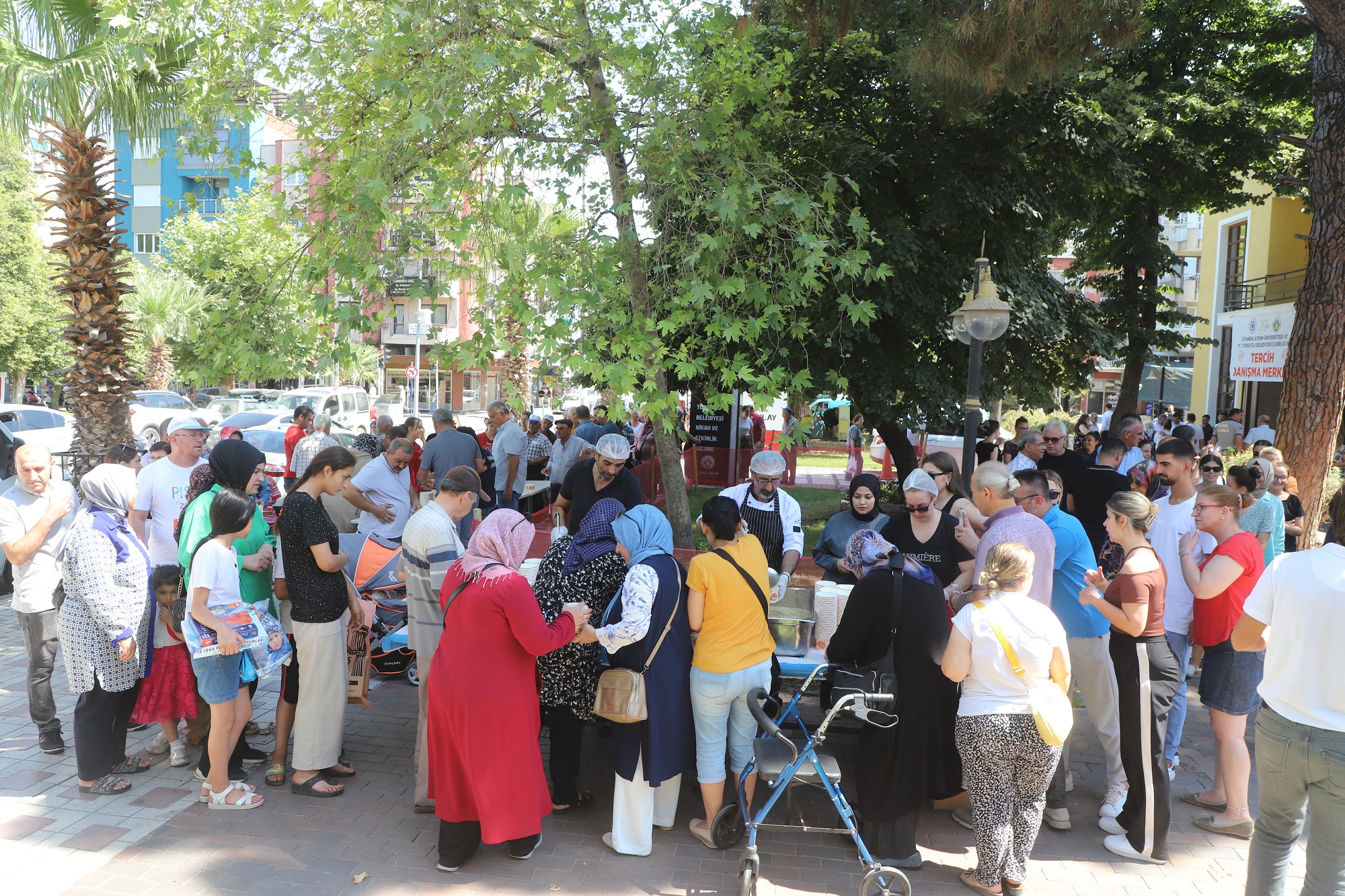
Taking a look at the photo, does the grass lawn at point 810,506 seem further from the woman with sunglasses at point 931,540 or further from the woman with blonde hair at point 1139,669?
the woman with blonde hair at point 1139,669

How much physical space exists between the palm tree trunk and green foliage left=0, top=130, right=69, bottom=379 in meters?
25.7

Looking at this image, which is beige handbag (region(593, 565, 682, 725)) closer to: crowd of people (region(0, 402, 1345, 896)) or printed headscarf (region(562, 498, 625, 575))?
crowd of people (region(0, 402, 1345, 896))

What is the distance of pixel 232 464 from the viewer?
17.2 feet

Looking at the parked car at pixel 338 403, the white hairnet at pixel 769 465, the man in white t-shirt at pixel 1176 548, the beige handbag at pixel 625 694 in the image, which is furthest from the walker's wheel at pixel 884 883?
the parked car at pixel 338 403

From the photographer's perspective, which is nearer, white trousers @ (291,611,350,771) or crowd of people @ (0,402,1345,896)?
crowd of people @ (0,402,1345,896)

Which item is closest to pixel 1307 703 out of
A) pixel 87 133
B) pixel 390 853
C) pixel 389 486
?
pixel 390 853

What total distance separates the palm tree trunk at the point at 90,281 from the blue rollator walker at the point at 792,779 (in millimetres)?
9857

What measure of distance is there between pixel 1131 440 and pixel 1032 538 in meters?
6.03

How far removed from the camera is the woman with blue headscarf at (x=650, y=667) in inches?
169

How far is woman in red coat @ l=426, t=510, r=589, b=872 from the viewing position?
3.97m

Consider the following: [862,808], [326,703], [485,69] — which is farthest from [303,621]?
[485,69]

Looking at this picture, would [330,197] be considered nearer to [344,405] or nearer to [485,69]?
[485,69]

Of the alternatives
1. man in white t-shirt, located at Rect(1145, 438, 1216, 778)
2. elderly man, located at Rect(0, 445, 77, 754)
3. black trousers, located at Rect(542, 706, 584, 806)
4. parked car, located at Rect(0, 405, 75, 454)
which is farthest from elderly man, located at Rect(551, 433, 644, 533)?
parked car, located at Rect(0, 405, 75, 454)

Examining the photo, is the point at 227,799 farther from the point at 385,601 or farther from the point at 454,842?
the point at 385,601
